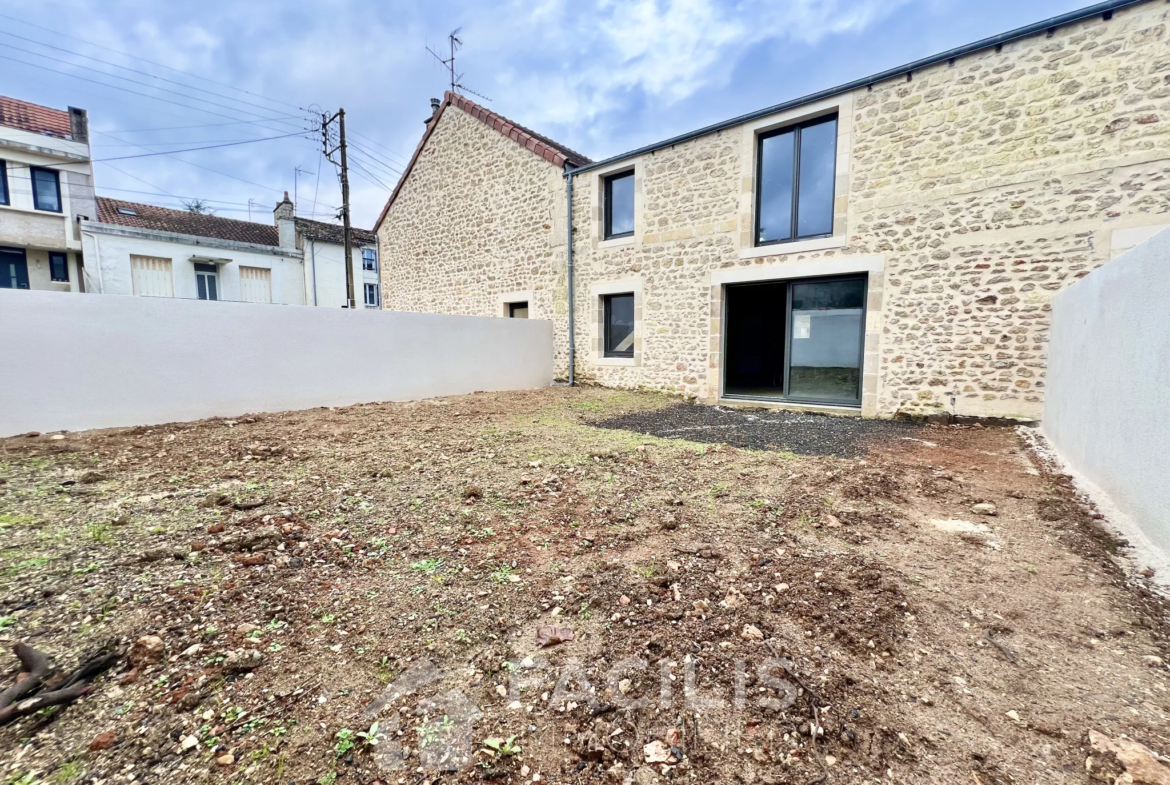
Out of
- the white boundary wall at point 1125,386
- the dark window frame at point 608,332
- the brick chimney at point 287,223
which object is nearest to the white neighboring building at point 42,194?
the brick chimney at point 287,223

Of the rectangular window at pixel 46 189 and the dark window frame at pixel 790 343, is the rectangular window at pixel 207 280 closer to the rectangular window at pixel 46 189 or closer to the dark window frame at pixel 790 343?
the rectangular window at pixel 46 189

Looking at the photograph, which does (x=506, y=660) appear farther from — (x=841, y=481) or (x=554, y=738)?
(x=841, y=481)

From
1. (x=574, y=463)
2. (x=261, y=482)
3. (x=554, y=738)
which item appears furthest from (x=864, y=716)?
(x=261, y=482)

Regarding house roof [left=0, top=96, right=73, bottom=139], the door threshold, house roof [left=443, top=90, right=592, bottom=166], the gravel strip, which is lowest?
the gravel strip

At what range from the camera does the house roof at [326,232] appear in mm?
20344

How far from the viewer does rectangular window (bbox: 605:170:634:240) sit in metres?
9.88

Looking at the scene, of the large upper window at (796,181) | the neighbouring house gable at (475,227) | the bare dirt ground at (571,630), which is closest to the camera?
the bare dirt ground at (571,630)

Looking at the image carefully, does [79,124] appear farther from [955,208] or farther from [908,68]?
[955,208]

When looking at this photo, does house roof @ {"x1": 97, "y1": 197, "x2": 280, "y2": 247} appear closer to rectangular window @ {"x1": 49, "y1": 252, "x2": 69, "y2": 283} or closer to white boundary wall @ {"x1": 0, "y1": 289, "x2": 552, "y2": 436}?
rectangular window @ {"x1": 49, "y1": 252, "x2": 69, "y2": 283}

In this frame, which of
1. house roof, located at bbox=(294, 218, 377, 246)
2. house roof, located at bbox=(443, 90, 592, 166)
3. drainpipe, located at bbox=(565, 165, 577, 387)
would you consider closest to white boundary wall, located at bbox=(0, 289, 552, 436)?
drainpipe, located at bbox=(565, 165, 577, 387)

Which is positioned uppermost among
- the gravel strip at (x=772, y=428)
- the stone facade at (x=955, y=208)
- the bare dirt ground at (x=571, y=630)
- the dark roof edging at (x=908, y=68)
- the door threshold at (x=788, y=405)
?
the dark roof edging at (x=908, y=68)

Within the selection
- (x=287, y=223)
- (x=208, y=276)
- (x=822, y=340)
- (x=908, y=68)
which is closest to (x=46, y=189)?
(x=208, y=276)

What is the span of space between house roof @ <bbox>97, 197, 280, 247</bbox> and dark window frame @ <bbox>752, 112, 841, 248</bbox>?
19761mm

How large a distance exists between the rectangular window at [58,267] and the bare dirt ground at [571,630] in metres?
18.2
